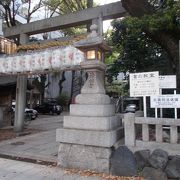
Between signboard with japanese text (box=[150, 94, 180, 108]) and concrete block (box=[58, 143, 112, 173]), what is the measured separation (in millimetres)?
1739

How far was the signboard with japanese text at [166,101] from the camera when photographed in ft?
22.8

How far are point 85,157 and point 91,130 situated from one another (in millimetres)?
749

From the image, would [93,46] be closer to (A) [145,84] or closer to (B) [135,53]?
(A) [145,84]

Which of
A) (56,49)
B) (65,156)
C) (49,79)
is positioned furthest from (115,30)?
(49,79)

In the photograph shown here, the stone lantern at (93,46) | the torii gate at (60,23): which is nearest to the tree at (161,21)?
the torii gate at (60,23)

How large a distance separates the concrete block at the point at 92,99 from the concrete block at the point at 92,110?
14cm

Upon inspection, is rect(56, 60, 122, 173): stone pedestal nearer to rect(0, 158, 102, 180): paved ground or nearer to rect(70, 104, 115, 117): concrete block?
rect(70, 104, 115, 117): concrete block

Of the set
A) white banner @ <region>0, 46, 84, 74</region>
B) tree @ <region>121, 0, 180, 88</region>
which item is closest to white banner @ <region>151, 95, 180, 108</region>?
tree @ <region>121, 0, 180, 88</region>

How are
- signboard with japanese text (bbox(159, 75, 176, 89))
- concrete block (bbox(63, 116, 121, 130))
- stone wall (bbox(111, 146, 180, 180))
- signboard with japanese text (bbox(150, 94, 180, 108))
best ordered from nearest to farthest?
stone wall (bbox(111, 146, 180, 180)) < signboard with japanese text (bbox(150, 94, 180, 108)) < concrete block (bbox(63, 116, 121, 130)) < signboard with japanese text (bbox(159, 75, 176, 89))

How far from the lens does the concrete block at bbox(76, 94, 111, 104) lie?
24.5ft

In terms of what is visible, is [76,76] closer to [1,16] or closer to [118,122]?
[1,16]

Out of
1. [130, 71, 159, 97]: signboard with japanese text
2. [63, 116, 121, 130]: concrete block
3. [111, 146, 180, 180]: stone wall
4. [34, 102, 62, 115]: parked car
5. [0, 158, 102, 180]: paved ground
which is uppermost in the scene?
[130, 71, 159, 97]: signboard with japanese text

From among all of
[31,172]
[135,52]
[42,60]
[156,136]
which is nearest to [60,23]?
[42,60]

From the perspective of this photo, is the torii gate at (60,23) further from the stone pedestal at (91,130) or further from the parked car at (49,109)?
the parked car at (49,109)
